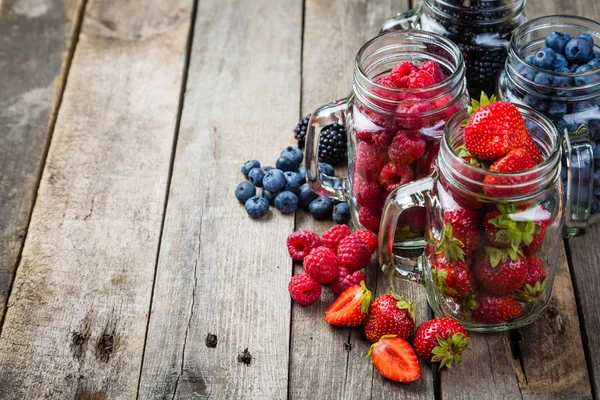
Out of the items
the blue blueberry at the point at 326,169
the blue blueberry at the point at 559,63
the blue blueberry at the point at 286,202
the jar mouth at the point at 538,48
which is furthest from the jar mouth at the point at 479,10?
the blue blueberry at the point at 286,202

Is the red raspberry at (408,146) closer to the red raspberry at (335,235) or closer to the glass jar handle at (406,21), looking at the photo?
the red raspberry at (335,235)

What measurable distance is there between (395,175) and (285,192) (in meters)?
0.33

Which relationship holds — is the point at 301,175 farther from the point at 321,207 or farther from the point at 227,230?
A: the point at 227,230

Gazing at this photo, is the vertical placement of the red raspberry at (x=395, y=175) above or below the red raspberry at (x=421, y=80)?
below

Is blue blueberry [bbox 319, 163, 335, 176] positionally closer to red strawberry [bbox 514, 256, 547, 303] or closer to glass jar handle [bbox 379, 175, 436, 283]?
glass jar handle [bbox 379, 175, 436, 283]

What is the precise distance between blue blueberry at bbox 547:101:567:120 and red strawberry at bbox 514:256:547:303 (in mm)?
340

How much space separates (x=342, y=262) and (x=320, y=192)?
0.22 meters

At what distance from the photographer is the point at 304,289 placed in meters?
1.67

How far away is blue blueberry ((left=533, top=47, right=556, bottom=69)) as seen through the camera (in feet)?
5.47

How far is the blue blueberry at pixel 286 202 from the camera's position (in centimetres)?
188

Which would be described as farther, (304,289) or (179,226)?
(179,226)

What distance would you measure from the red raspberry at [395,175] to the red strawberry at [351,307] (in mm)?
217

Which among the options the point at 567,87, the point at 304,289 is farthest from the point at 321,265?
the point at 567,87

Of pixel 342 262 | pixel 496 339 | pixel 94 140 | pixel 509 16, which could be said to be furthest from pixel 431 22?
pixel 94 140
